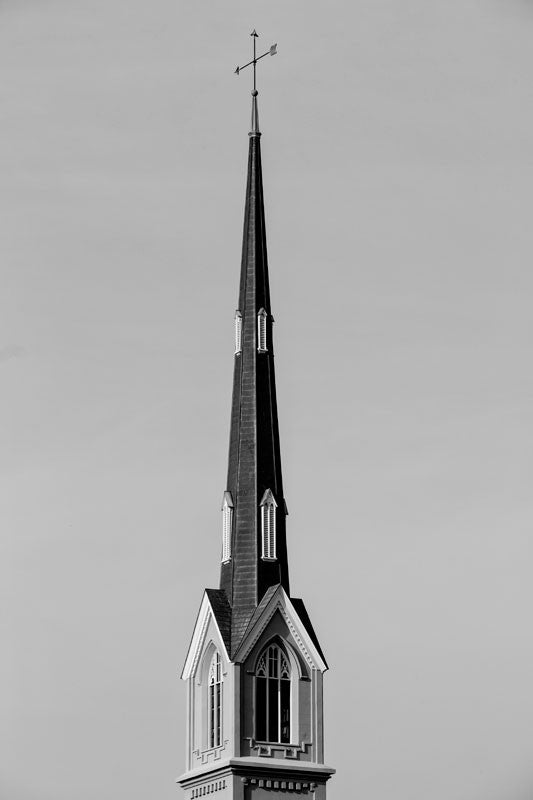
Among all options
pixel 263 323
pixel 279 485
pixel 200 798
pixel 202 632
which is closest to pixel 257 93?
pixel 263 323

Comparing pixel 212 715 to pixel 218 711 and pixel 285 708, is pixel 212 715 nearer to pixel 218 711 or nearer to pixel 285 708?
pixel 218 711

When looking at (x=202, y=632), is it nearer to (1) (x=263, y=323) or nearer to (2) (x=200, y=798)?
→ (2) (x=200, y=798)

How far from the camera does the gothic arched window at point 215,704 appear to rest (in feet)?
262

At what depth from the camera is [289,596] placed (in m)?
81.9

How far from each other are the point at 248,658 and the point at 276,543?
15.5ft

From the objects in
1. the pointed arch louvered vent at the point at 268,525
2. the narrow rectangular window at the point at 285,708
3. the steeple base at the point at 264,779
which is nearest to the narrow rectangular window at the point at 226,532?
the pointed arch louvered vent at the point at 268,525

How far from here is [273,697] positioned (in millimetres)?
79812

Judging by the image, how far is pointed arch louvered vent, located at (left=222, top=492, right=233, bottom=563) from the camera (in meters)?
82.7

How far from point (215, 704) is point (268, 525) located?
6.78m

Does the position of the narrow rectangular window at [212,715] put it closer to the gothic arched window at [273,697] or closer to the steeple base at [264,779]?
the steeple base at [264,779]

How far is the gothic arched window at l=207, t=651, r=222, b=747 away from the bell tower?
0.12 feet

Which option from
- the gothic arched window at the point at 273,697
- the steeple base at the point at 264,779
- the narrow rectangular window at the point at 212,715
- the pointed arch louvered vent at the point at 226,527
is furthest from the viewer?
the pointed arch louvered vent at the point at 226,527

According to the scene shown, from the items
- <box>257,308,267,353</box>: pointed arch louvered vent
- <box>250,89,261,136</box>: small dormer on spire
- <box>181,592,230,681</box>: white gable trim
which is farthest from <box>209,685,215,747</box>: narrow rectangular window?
<box>250,89,261,136</box>: small dormer on spire

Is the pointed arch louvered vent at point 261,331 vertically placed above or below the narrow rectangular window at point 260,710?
above
